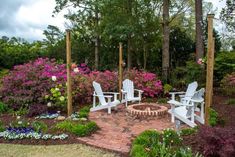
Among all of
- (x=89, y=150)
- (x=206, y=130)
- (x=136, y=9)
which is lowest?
(x=89, y=150)

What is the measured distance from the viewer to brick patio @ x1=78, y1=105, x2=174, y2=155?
5383 mm

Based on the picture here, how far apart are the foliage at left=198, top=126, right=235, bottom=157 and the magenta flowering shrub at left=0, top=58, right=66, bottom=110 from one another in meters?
4.83

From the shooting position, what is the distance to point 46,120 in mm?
6922

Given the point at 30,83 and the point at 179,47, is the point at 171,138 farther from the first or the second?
the point at 179,47

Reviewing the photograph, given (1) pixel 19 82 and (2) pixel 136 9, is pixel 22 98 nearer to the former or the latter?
(1) pixel 19 82

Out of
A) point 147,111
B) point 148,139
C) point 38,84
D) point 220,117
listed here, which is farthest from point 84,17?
point 148,139

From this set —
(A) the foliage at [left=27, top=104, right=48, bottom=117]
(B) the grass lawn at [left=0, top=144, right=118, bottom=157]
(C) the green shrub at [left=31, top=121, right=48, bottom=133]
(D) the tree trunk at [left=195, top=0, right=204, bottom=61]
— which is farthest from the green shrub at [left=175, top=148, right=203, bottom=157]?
(D) the tree trunk at [left=195, top=0, right=204, bottom=61]

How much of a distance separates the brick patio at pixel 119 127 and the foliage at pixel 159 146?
0.30m

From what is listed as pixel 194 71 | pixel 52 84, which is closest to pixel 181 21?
pixel 194 71

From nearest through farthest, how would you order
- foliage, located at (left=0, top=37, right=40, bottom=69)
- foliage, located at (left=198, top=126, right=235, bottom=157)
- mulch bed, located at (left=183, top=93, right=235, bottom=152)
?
foliage, located at (left=198, top=126, right=235, bottom=157), mulch bed, located at (left=183, top=93, right=235, bottom=152), foliage, located at (left=0, top=37, right=40, bottom=69)

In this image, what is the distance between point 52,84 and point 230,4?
1107cm

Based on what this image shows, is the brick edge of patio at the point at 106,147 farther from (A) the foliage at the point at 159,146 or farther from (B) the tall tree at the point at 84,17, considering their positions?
(B) the tall tree at the point at 84,17

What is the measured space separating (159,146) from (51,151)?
1.74 meters

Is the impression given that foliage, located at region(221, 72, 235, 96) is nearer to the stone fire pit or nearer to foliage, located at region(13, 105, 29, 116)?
the stone fire pit
